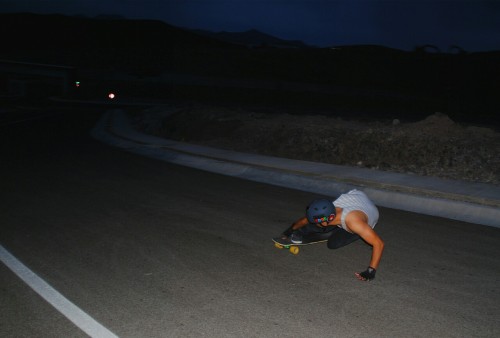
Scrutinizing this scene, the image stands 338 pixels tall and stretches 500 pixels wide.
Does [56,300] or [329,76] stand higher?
[56,300]

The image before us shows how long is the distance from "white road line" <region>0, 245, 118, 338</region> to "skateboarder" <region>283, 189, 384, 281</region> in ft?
8.91

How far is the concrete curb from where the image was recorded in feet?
30.0

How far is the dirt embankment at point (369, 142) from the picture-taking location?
42.0 ft

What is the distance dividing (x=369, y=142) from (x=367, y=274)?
31.2 feet

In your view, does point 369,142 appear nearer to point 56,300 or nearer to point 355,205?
point 355,205

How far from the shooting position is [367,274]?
18.8 feet

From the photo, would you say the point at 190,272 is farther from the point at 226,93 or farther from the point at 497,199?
the point at 226,93

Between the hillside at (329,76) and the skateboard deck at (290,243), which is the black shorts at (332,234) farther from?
the hillside at (329,76)

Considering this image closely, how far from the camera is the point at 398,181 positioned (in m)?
10.8

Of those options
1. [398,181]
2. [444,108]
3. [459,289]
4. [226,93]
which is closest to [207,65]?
[226,93]

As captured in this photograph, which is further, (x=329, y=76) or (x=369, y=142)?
(x=329, y=76)

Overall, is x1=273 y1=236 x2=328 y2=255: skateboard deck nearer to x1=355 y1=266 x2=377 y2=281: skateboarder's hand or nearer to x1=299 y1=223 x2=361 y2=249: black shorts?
x1=299 y1=223 x2=361 y2=249: black shorts

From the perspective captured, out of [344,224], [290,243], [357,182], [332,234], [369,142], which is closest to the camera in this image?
[344,224]

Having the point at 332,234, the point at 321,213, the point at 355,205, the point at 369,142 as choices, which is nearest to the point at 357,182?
the point at 369,142
